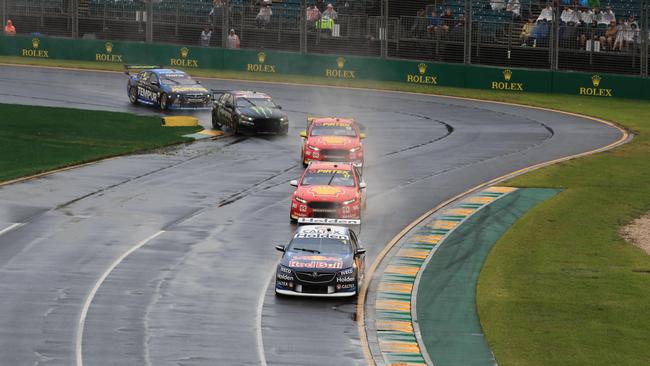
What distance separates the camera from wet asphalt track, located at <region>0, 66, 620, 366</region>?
2714 cm

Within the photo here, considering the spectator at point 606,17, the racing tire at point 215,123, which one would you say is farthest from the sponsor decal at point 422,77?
the racing tire at point 215,123

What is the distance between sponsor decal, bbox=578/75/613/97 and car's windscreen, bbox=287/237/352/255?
128 feet

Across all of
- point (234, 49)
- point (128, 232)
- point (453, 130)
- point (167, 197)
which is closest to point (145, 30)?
point (234, 49)

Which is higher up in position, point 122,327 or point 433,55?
point 433,55

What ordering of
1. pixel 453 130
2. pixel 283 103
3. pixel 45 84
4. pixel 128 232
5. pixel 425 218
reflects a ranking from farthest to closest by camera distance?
pixel 45 84 → pixel 283 103 → pixel 453 130 → pixel 425 218 → pixel 128 232

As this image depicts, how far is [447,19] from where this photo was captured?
7044cm

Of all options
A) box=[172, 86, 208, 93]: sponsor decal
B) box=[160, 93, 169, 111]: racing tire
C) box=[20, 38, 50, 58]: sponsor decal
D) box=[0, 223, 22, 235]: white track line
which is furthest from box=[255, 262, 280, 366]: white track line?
box=[20, 38, 50, 58]: sponsor decal

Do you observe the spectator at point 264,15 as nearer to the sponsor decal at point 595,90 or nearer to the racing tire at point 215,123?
the sponsor decal at point 595,90

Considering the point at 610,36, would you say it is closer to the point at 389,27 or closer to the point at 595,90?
the point at 595,90

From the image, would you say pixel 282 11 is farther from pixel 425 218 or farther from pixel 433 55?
pixel 425 218

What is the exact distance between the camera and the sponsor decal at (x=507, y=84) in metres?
69.6

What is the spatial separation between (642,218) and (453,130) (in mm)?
16735

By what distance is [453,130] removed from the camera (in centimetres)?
5719

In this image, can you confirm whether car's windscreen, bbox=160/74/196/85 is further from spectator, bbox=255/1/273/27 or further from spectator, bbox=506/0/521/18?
spectator, bbox=506/0/521/18
